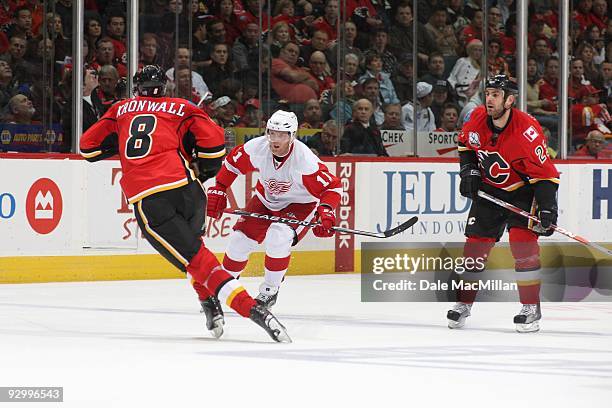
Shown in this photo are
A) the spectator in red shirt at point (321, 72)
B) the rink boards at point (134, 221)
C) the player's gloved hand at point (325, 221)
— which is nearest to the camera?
the player's gloved hand at point (325, 221)

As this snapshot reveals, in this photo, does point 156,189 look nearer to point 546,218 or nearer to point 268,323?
point 268,323

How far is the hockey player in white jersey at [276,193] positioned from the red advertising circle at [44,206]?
2.19 meters

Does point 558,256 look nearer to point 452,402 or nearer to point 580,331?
point 580,331

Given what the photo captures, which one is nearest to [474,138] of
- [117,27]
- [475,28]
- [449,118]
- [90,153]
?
[90,153]

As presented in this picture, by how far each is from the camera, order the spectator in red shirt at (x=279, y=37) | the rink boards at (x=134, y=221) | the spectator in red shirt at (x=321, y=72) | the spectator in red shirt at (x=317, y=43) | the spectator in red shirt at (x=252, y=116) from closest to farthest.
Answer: the rink boards at (x=134, y=221) < the spectator in red shirt at (x=252, y=116) < the spectator in red shirt at (x=279, y=37) < the spectator in red shirt at (x=321, y=72) < the spectator in red shirt at (x=317, y=43)

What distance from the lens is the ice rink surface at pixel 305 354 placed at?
4227 mm

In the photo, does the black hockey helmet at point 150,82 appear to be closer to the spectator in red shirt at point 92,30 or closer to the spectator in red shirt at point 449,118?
the spectator in red shirt at point 92,30

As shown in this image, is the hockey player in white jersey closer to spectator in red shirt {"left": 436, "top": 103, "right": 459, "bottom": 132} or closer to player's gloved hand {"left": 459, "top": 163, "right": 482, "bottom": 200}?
player's gloved hand {"left": 459, "top": 163, "right": 482, "bottom": 200}

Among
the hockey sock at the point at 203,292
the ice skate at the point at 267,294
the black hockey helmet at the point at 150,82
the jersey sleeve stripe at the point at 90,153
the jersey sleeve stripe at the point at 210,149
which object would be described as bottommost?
the ice skate at the point at 267,294

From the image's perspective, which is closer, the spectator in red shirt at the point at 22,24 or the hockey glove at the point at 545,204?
the hockey glove at the point at 545,204

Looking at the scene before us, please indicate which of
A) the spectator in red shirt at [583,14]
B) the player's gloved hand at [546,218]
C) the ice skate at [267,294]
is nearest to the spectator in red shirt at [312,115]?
the spectator in red shirt at [583,14]

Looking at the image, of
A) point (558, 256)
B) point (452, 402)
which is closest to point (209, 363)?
point (452, 402)

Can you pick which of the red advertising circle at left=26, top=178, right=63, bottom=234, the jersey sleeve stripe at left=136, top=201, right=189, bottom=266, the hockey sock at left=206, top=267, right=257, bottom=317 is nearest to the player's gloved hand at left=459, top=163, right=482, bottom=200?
the hockey sock at left=206, top=267, right=257, bottom=317

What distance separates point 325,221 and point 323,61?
184 inches
